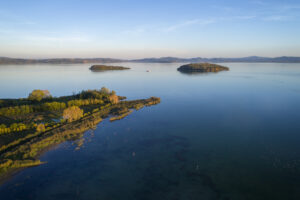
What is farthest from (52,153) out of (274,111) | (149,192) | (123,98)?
(274,111)

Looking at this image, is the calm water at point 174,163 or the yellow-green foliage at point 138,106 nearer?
the calm water at point 174,163

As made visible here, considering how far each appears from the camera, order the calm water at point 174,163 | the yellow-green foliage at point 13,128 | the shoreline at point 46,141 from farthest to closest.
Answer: the yellow-green foliage at point 13,128, the shoreline at point 46,141, the calm water at point 174,163

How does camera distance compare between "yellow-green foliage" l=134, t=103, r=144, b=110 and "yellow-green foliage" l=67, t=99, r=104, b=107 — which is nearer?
"yellow-green foliage" l=67, t=99, r=104, b=107

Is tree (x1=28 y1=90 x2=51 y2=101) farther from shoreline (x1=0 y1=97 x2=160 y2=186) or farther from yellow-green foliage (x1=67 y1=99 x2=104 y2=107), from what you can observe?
shoreline (x1=0 y1=97 x2=160 y2=186)

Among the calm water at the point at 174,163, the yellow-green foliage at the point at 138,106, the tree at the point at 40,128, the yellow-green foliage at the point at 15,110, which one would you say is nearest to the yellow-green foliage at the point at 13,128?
the tree at the point at 40,128

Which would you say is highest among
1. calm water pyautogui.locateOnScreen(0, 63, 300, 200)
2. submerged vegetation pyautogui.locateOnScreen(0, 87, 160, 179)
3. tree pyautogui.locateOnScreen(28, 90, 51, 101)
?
tree pyautogui.locateOnScreen(28, 90, 51, 101)

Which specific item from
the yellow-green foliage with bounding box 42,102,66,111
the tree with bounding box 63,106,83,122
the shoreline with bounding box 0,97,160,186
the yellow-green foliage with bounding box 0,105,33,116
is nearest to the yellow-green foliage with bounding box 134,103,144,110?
the shoreline with bounding box 0,97,160,186

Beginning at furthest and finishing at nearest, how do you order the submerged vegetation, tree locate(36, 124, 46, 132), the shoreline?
tree locate(36, 124, 46, 132), the submerged vegetation, the shoreline

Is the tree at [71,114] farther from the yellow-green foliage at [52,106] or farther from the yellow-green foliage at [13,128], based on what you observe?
the yellow-green foliage at [52,106]

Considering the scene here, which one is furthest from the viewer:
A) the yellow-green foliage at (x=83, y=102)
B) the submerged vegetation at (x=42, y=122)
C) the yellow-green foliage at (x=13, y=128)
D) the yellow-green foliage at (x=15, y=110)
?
the yellow-green foliage at (x=83, y=102)
